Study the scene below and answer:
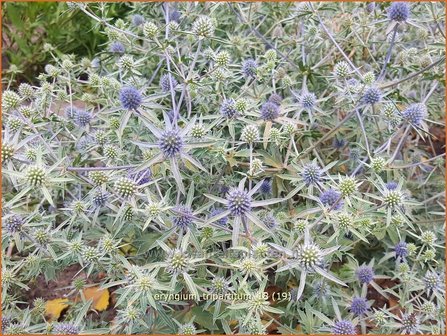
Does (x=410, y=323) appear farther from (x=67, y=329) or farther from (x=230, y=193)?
(x=67, y=329)

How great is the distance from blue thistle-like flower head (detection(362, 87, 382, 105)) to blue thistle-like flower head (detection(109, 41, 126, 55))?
141 centimetres

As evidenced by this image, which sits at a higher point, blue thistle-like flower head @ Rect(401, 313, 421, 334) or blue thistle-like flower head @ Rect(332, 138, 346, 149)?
blue thistle-like flower head @ Rect(332, 138, 346, 149)

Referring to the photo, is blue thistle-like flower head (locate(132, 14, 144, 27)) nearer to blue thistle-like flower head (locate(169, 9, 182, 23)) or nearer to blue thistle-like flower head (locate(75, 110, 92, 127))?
blue thistle-like flower head (locate(169, 9, 182, 23))

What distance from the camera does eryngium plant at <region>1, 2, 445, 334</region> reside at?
1912mm

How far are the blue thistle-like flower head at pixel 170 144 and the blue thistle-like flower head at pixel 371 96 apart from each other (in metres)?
1.01

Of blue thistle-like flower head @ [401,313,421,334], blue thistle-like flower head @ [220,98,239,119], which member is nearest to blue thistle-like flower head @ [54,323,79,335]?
blue thistle-like flower head @ [220,98,239,119]

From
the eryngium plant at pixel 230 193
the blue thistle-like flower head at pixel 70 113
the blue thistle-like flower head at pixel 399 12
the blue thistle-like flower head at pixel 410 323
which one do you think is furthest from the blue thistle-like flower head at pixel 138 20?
the blue thistle-like flower head at pixel 410 323

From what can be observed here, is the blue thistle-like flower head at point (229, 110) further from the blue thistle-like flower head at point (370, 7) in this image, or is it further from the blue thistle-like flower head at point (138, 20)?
the blue thistle-like flower head at point (370, 7)

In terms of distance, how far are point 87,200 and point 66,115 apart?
2.02 feet

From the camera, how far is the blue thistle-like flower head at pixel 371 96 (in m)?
2.35

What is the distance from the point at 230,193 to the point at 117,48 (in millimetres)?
1373

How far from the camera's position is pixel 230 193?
1.89 metres

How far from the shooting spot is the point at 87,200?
2.22 meters

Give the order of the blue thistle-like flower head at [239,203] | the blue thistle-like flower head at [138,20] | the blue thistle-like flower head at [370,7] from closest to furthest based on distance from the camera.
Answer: the blue thistle-like flower head at [239,203] → the blue thistle-like flower head at [370,7] → the blue thistle-like flower head at [138,20]
